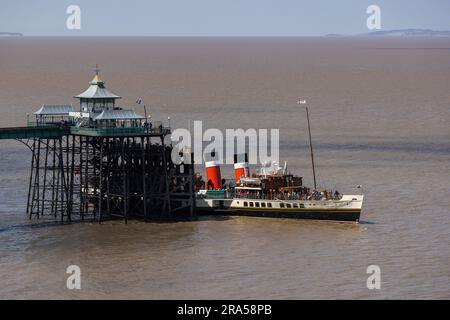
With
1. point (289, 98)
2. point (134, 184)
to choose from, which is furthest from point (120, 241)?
point (289, 98)

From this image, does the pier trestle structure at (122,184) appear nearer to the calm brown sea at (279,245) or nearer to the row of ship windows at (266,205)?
the calm brown sea at (279,245)

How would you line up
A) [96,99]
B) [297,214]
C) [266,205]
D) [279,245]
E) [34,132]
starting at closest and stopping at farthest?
[279,245], [34,132], [297,214], [266,205], [96,99]

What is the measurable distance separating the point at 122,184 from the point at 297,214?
35.7 ft

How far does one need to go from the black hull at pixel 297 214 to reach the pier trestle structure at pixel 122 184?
180 centimetres

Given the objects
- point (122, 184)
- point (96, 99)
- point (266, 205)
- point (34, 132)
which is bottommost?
point (266, 205)

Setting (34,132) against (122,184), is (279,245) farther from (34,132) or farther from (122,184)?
(34,132)

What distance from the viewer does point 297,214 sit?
87.2m

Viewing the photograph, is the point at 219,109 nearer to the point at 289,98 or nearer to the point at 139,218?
the point at 289,98

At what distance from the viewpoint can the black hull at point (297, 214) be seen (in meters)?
85.3

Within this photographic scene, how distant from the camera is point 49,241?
79250mm

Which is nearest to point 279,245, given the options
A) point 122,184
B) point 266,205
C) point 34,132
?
point 266,205

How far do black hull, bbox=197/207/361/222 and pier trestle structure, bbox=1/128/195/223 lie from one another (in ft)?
5.89

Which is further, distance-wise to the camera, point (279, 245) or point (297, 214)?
point (297, 214)

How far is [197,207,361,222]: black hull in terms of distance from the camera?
8531 centimetres
